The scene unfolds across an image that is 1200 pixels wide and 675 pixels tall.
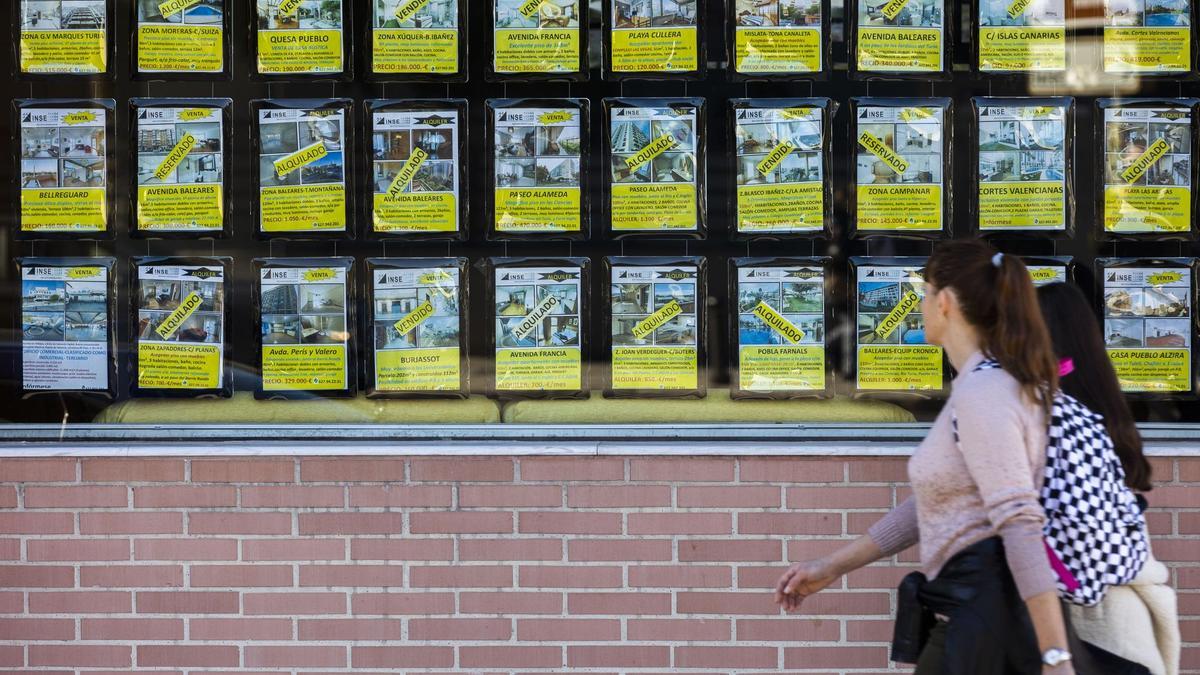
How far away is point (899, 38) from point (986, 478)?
6.99ft

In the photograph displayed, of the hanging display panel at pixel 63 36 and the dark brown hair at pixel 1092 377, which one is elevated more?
the hanging display panel at pixel 63 36

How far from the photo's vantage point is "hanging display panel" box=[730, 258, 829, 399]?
4051 millimetres

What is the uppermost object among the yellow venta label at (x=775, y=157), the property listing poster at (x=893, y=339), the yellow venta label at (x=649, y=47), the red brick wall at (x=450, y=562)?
the yellow venta label at (x=649, y=47)

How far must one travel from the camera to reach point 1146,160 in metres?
4.03

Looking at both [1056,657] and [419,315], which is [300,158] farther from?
[1056,657]

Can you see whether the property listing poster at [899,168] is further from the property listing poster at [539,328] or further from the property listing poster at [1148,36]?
the property listing poster at [539,328]

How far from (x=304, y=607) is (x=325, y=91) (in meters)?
1.81

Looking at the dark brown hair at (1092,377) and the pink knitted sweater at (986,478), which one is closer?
the pink knitted sweater at (986,478)

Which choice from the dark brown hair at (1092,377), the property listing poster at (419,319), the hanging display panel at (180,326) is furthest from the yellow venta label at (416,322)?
the dark brown hair at (1092,377)

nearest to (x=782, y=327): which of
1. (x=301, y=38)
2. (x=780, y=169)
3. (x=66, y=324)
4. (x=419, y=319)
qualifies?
(x=780, y=169)

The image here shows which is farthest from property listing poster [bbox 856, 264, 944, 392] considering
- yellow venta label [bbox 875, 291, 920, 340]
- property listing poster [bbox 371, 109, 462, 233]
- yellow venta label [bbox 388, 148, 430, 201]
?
yellow venta label [bbox 388, 148, 430, 201]

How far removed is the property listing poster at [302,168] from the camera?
407cm

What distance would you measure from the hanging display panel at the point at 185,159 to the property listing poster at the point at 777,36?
1.83 m

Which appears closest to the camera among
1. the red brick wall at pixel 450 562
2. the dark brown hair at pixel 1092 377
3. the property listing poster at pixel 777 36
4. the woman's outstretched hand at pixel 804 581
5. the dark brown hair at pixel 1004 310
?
the dark brown hair at pixel 1004 310
